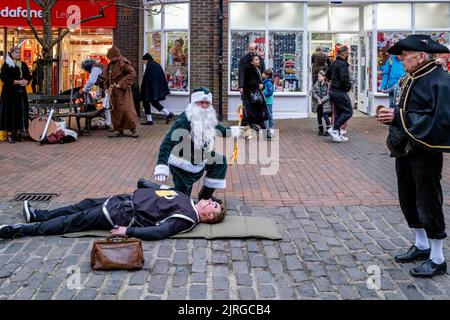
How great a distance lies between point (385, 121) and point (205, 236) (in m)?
2.09

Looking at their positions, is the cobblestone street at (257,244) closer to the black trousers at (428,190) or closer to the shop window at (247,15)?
the black trousers at (428,190)

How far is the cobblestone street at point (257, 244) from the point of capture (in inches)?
189

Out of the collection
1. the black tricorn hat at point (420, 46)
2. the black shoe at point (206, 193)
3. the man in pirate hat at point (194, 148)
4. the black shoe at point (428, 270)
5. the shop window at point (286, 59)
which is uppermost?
the shop window at point (286, 59)

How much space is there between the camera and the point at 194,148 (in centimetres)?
691

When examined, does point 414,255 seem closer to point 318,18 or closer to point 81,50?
point 318,18

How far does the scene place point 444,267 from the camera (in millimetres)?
5113

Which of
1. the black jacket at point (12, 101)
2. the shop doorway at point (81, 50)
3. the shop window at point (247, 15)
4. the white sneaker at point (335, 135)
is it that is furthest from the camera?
the shop doorway at point (81, 50)

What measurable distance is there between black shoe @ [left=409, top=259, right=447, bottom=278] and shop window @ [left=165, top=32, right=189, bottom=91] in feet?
42.0

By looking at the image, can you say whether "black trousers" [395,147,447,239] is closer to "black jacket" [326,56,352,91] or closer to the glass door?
"black jacket" [326,56,352,91]

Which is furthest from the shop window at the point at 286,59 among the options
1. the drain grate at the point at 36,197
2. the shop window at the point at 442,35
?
the drain grate at the point at 36,197

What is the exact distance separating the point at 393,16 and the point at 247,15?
13.3 feet

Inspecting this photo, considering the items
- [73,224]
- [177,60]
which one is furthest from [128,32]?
[73,224]

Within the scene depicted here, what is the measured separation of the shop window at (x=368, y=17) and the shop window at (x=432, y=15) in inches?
48.5

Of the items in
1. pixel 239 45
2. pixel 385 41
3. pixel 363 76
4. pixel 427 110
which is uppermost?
pixel 385 41
